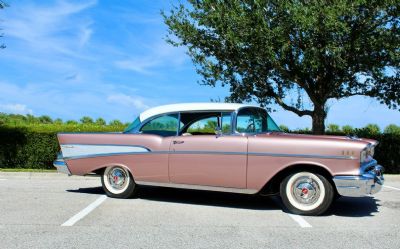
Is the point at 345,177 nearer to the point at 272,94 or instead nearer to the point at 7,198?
the point at 7,198

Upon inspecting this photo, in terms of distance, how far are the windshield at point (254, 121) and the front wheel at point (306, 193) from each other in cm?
107

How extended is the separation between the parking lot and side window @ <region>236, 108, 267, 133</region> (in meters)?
1.29

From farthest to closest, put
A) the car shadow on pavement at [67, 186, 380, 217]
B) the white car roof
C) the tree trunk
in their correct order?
the tree trunk, the white car roof, the car shadow on pavement at [67, 186, 380, 217]

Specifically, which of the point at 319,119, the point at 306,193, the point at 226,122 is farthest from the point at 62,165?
the point at 319,119

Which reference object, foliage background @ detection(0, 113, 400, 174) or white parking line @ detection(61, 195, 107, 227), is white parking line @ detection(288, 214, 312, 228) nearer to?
white parking line @ detection(61, 195, 107, 227)

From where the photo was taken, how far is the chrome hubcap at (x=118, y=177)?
341 inches

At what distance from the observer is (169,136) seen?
327 inches

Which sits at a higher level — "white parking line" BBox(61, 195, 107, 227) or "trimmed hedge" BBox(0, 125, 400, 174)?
"trimmed hedge" BBox(0, 125, 400, 174)

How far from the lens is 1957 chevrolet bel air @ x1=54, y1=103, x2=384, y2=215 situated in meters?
7.25

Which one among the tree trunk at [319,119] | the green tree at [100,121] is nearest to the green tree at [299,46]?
the tree trunk at [319,119]

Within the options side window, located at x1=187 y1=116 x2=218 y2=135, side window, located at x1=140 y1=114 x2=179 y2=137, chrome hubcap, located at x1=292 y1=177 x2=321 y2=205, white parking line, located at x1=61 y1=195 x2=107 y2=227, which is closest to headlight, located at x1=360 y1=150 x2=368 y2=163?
chrome hubcap, located at x1=292 y1=177 x2=321 y2=205

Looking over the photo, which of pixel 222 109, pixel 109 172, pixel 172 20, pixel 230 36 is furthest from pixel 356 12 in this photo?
pixel 109 172

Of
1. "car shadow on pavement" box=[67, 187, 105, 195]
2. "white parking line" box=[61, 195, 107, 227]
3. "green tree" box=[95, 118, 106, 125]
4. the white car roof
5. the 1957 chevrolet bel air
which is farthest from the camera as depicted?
"green tree" box=[95, 118, 106, 125]

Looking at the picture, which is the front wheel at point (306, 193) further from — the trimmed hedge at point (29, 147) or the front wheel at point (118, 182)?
the trimmed hedge at point (29, 147)
